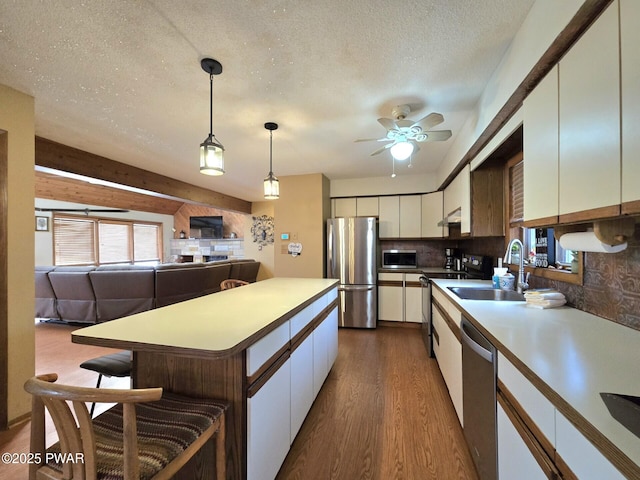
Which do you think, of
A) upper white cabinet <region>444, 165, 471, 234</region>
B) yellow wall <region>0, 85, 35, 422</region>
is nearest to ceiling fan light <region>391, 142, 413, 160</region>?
upper white cabinet <region>444, 165, 471, 234</region>

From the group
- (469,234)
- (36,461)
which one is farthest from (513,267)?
(36,461)

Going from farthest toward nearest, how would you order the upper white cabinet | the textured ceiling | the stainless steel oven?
the stainless steel oven < the upper white cabinet < the textured ceiling

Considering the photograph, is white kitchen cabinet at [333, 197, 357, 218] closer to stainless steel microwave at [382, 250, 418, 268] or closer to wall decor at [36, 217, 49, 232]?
stainless steel microwave at [382, 250, 418, 268]

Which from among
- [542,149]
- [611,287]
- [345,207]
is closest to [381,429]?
[611,287]

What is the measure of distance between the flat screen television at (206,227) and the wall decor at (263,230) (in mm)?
1549

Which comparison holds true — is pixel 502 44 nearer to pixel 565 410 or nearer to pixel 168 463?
pixel 565 410

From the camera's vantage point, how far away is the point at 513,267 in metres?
2.32

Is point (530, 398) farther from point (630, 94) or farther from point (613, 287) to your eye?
point (630, 94)

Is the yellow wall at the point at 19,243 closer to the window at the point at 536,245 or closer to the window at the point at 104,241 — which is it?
the window at the point at 536,245

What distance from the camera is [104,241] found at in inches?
286

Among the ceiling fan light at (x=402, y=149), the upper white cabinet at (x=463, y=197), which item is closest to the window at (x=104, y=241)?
the ceiling fan light at (x=402, y=149)

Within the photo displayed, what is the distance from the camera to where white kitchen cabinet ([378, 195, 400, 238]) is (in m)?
4.43

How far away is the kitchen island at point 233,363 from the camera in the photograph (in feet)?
3.55

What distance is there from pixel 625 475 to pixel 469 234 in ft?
7.40
